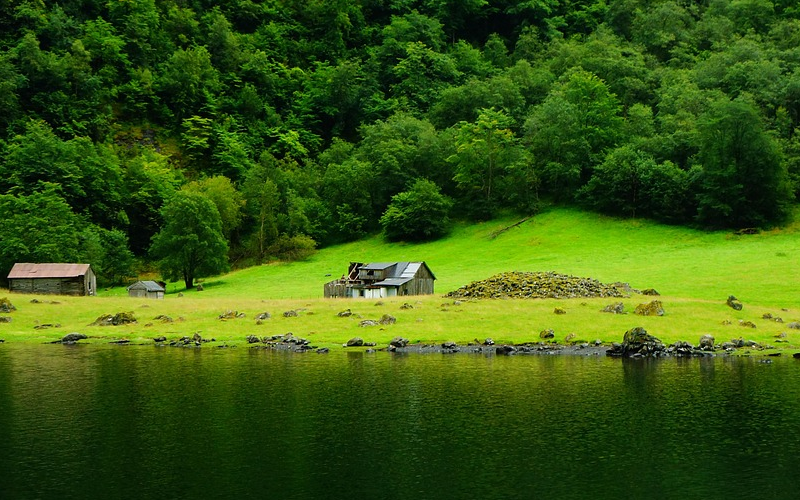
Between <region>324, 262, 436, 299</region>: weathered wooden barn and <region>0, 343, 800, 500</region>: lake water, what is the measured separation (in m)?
36.1

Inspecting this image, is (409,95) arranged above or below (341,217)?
above

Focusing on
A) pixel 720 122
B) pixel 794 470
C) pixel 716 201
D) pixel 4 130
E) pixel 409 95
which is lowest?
pixel 794 470

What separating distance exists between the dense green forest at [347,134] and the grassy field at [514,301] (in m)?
8.10

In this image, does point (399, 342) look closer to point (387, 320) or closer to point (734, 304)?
point (387, 320)

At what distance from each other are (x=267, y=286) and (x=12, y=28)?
104106mm

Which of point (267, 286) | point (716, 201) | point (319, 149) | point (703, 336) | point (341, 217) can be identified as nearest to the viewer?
point (703, 336)

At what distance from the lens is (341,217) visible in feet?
470

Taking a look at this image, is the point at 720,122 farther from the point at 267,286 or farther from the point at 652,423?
the point at 652,423

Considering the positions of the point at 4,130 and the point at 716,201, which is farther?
the point at 4,130

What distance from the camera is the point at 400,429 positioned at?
37344 millimetres

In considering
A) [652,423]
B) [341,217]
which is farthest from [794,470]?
[341,217]

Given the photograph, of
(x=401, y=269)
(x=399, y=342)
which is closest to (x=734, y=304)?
(x=399, y=342)

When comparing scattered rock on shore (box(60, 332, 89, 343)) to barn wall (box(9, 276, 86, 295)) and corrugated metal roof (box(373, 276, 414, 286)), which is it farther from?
corrugated metal roof (box(373, 276, 414, 286))

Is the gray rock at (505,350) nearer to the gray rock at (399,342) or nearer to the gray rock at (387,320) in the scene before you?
the gray rock at (399,342)
